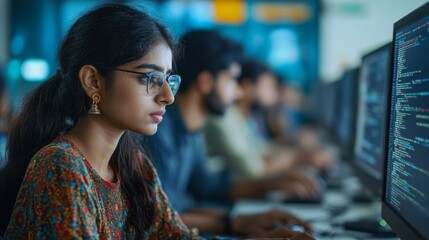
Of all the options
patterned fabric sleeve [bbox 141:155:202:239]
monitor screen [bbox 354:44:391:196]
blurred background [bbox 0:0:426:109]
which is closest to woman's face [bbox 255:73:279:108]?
blurred background [bbox 0:0:426:109]

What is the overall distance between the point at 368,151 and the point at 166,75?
85 centimetres

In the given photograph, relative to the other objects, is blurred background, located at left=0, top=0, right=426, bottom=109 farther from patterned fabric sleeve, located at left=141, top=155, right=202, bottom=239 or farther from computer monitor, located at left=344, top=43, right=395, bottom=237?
patterned fabric sleeve, located at left=141, top=155, right=202, bottom=239

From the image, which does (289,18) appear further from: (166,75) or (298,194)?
(166,75)

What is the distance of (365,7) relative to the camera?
19.6 ft

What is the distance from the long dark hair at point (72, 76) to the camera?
992 mm

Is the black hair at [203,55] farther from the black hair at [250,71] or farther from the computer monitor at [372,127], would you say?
the black hair at [250,71]

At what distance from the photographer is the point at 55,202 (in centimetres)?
83

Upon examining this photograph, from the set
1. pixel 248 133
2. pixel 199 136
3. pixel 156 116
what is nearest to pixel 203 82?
pixel 199 136

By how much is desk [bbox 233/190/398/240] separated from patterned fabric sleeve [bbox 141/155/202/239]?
0.47m

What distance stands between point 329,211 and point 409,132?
3.51ft

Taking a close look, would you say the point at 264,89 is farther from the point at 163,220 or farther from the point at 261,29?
the point at 163,220

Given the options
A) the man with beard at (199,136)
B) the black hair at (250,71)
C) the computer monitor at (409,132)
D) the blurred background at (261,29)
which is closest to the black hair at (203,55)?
the man with beard at (199,136)

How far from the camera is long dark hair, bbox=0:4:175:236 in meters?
0.99

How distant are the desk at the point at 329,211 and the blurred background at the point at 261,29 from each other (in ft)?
13.5
